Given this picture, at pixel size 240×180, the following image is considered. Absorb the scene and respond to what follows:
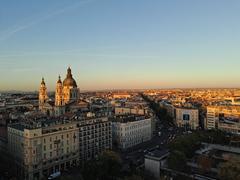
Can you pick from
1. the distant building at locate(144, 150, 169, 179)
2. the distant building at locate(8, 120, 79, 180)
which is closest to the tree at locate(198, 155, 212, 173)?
the distant building at locate(144, 150, 169, 179)

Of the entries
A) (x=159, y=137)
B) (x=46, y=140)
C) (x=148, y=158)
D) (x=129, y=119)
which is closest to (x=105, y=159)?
(x=148, y=158)

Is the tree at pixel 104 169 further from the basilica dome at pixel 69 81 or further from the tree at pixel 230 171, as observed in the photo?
the basilica dome at pixel 69 81

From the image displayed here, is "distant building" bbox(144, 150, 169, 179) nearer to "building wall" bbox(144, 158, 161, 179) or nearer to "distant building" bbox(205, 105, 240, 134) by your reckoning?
"building wall" bbox(144, 158, 161, 179)

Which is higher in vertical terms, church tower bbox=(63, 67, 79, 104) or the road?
church tower bbox=(63, 67, 79, 104)

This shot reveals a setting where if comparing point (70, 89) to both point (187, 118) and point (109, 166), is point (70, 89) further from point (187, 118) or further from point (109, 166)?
point (109, 166)

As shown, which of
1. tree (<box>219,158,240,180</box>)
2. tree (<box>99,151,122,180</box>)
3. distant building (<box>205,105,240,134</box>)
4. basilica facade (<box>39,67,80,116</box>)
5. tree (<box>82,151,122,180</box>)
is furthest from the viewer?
basilica facade (<box>39,67,80,116</box>)

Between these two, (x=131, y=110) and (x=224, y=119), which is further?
(x=131, y=110)

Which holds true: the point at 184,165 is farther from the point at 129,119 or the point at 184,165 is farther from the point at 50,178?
the point at 129,119

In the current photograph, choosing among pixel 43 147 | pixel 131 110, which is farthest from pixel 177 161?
pixel 131 110
